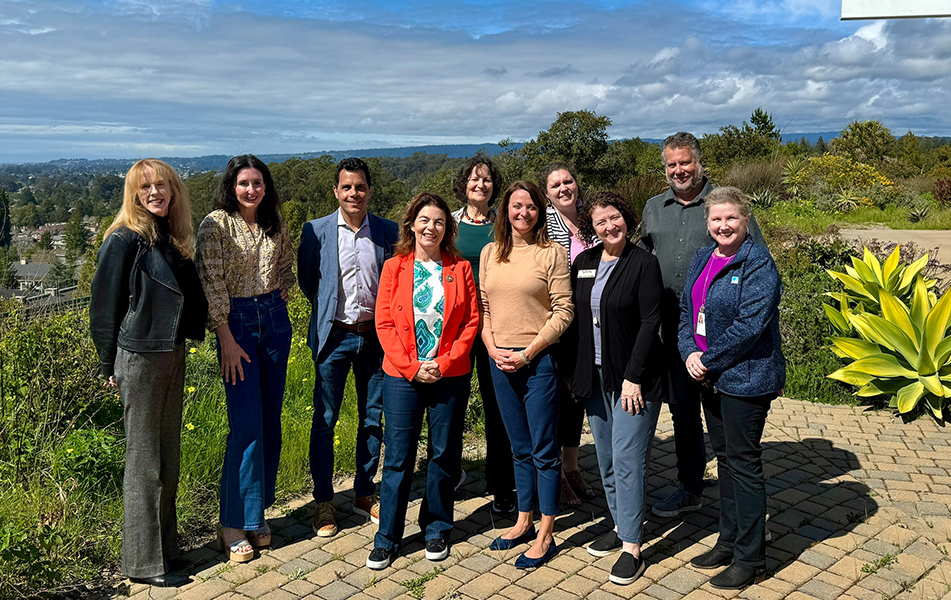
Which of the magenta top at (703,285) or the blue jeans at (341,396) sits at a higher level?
the magenta top at (703,285)

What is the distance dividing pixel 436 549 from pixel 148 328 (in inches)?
72.8

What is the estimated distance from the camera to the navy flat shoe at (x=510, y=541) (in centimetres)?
420

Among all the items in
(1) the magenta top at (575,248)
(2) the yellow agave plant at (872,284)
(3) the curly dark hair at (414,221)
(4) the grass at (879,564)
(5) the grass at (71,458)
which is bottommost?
(4) the grass at (879,564)

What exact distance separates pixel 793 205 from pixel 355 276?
63.6ft

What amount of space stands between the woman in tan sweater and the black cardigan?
129mm

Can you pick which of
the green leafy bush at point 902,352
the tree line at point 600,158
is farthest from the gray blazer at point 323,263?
the tree line at point 600,158

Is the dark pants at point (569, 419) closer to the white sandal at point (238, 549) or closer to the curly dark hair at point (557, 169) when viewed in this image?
the curly dark hair at point (557, 169)

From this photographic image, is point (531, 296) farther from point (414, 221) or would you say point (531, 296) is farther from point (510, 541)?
point (510, 541)

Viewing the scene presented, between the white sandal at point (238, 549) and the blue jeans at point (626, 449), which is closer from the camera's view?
the blue jeans at point (626, 449)

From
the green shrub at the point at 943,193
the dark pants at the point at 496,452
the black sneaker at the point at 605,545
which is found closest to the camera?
the black sneaker at the point at 605,545

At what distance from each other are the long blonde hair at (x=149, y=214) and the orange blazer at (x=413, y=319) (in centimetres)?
102

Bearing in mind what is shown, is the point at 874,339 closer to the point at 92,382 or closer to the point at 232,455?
the point at 232,455

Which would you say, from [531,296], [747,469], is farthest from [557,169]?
[747,469]

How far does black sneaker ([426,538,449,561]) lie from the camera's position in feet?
13.3
